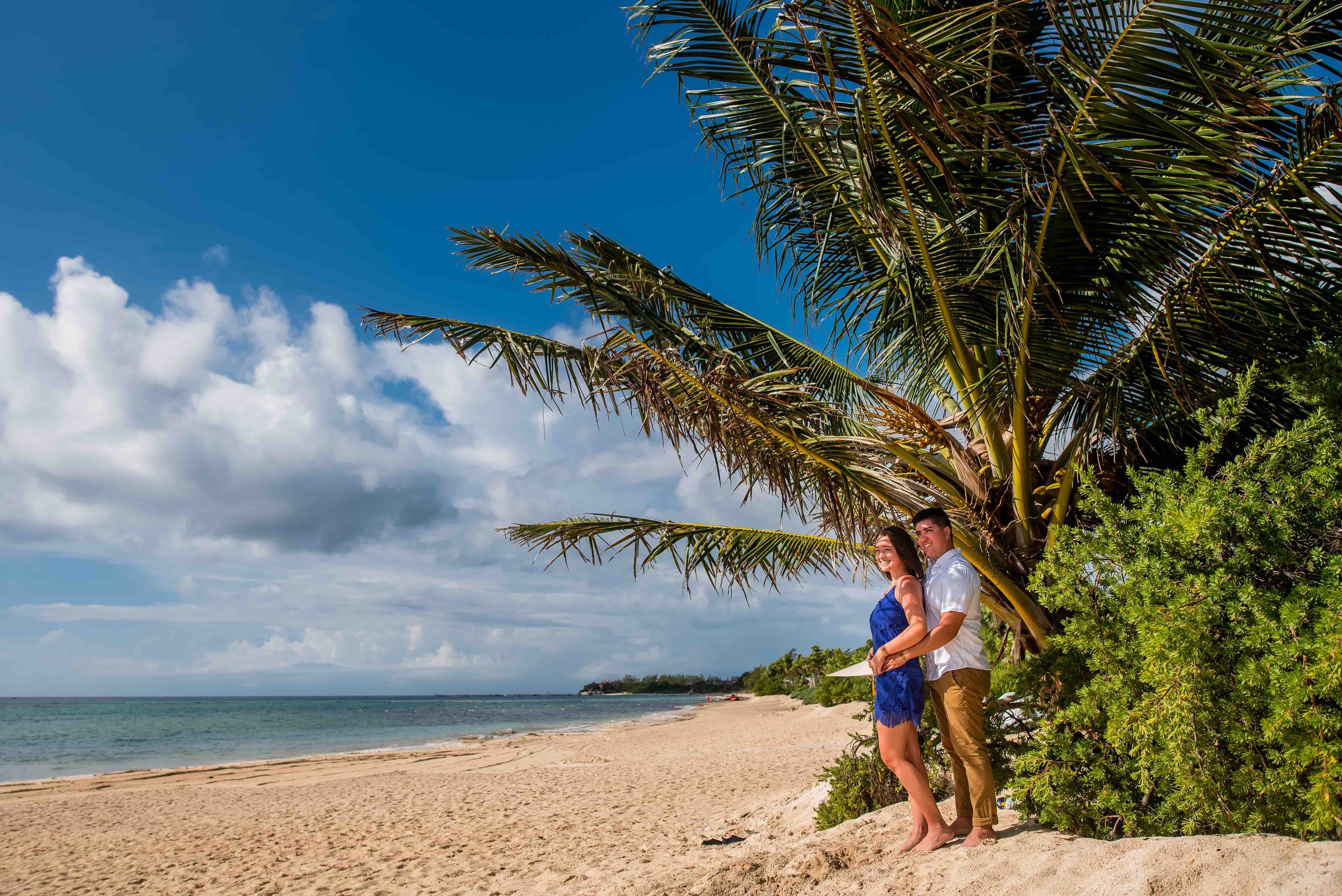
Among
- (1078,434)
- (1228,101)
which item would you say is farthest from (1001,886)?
(1228,101)

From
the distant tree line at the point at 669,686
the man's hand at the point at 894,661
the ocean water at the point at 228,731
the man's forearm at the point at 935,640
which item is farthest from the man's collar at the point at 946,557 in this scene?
the distant tree line at the point at 669,686

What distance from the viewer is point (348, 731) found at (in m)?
32.5

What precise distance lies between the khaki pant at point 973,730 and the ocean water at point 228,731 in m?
20.0

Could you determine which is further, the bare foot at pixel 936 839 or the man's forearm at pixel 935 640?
the bare foot at pixel 936 839

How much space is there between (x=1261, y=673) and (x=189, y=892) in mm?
7398

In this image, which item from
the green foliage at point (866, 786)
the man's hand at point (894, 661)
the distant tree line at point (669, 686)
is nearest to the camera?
the man's hand at point (894, 661)

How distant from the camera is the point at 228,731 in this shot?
32812 millimetres

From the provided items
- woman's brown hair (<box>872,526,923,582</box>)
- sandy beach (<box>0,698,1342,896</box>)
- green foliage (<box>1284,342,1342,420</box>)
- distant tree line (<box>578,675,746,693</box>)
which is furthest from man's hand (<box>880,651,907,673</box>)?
distant tree line (<box>578,675,746,693</box>)

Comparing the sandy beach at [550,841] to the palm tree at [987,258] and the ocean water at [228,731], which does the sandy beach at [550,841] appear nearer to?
the palm tree at [987,258]

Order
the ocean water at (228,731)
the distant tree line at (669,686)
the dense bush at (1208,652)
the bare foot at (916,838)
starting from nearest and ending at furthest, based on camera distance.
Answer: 1. the dense bush at (1208,652)
2. the bare foot at (916,838)
3. the ocean water at (228,731)
4. the distant tree line at (669,686)

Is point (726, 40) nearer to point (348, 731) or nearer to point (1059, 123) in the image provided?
point (1059, 123)

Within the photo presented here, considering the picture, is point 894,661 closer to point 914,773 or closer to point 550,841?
point 914,773

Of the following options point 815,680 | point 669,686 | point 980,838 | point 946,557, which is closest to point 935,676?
point 946,557

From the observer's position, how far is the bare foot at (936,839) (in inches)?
143
